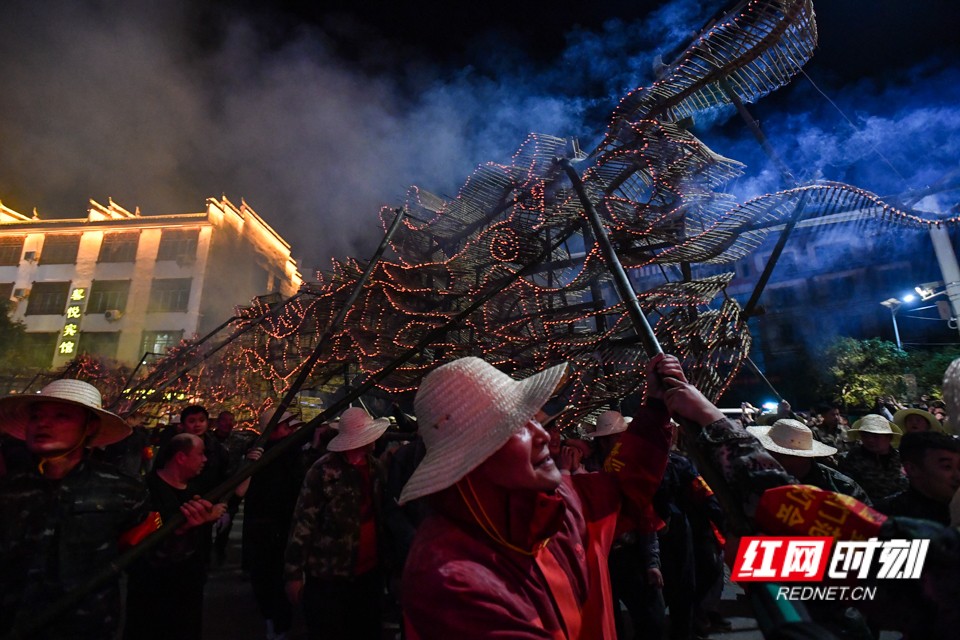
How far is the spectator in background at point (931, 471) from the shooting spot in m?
2.46

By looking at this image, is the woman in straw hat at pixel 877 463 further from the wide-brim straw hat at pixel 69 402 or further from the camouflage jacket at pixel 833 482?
the wide-brim straw hat at pixel 69 402

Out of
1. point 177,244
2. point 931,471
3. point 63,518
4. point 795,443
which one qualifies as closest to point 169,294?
point 177,244

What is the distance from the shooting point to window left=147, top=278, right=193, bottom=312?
3662 centimetres

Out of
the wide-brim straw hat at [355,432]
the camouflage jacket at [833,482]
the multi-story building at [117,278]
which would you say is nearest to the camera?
the camouflage jacket at [833,482]

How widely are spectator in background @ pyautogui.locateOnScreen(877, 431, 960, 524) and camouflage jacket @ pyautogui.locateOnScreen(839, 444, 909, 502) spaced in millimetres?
1941

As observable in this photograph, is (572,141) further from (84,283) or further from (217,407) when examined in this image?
(84,283)

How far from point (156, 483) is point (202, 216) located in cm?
4222

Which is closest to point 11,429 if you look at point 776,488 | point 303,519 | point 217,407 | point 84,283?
point 303,519

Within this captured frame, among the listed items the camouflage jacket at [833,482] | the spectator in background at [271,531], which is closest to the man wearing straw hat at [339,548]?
the spectator in background at [271,531]

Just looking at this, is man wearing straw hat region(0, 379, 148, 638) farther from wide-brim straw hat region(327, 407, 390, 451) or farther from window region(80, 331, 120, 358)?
window region(80, 331, 120, 358)

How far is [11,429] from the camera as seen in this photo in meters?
2.90

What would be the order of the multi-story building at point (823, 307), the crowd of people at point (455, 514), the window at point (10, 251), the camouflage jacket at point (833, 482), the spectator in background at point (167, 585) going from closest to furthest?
the crowd of people at point (455, 514) < the spectator in background at point (167, 585) < the camouflage jacket at point (833, 482) < the multi-story building at point (823, 307) < the window at point (10, 251)

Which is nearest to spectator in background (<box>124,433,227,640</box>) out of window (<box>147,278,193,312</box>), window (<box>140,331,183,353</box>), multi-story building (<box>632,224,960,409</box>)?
multi-story building (<box>632,224,960,409</box>)

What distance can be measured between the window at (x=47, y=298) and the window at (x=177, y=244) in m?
8.21
